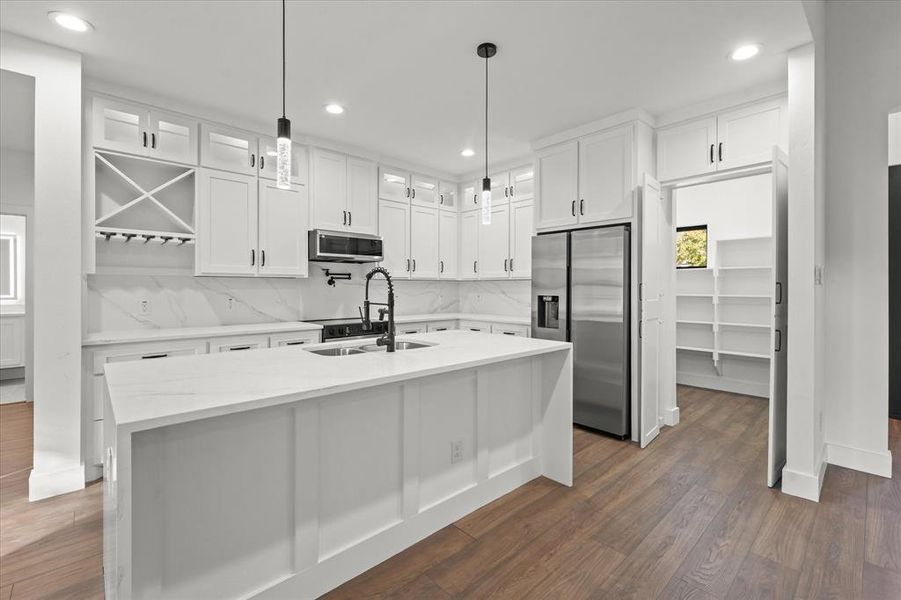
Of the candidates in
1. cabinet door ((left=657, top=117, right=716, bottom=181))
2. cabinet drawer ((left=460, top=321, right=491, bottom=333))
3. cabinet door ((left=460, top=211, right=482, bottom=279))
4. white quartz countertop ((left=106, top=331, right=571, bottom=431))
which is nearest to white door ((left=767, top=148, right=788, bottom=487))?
cabinet door ((left=657, top=117, right=716, bottom=181))

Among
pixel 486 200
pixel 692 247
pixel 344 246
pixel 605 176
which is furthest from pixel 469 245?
pixel 486 200

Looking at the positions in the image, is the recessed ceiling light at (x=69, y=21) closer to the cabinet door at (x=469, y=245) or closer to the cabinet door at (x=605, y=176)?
the cabinet door at (x=605, y=176)

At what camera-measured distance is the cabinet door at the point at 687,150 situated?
3.38 m

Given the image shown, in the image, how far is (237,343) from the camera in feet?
11.4

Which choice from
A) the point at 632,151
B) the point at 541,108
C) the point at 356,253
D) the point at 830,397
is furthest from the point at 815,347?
the point at 356,253

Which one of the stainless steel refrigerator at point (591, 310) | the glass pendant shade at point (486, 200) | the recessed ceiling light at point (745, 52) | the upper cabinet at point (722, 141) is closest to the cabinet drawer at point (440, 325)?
the stainless steel refrigerator at point (591, 310)

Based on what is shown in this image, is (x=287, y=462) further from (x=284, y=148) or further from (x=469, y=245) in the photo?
(x=469, y=245)

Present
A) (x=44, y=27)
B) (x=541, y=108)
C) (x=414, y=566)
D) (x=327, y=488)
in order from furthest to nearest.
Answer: (x=541, y=108) < (x=44, y=27) < (x=414, y=566) < (x=327, y=488)

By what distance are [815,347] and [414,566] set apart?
8.42ft

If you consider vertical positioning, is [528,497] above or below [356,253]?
below

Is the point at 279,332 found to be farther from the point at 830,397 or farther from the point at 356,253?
the point at 830,397

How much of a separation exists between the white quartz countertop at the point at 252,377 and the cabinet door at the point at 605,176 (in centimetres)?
180

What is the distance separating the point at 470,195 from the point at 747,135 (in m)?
3.04

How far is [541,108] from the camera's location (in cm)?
354
